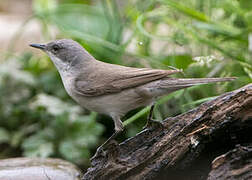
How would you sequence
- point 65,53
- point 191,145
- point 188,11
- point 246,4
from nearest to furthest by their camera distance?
point 191,145 < point 65,53 < point 188,11 < point 246,4

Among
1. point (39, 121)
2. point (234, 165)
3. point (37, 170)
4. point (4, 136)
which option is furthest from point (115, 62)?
point (234, 165)

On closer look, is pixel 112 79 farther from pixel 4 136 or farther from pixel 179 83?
pixel 4 136

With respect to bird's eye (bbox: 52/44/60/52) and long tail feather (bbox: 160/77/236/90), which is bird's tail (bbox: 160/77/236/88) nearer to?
long tail feather (bbox: 160/77/236/90)

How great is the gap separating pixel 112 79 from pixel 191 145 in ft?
4.35

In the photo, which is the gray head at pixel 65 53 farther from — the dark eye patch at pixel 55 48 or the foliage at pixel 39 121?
the foliage at pixel 39 121

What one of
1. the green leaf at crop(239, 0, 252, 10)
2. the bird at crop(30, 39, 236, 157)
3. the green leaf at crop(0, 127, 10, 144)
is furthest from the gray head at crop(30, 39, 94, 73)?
the green leaf at crop(239, 0, 252, 10)

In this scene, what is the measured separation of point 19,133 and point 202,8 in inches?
123

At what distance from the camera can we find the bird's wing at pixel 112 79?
444 centimetres

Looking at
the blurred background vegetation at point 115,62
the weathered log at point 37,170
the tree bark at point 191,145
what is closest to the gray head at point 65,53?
the blurred background vegetation at point 115,62

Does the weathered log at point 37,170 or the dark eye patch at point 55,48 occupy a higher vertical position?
the dark eye patch at point 55,48

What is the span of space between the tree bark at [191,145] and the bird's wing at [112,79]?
2.00 ft

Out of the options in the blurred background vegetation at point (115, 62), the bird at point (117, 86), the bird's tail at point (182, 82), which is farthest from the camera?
the blurred background vegetation at point (115, 62)

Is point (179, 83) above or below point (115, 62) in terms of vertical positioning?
above

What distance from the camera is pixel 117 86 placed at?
4605mm
